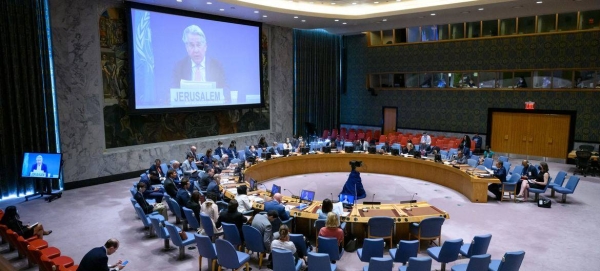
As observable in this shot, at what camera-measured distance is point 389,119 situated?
21031 mm

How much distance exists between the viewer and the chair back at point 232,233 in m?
6.71

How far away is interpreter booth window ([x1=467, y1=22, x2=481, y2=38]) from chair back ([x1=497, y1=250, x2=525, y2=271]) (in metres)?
14.2

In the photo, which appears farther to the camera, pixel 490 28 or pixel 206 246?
pixel 490 28

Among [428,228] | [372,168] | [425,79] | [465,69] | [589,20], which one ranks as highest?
[589,20]

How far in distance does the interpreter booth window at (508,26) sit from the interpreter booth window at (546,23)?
0.88m

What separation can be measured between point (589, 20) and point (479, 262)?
1397 cm

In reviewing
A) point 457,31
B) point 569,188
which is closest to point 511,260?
point 569,188

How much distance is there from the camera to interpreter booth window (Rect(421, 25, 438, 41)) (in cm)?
1884

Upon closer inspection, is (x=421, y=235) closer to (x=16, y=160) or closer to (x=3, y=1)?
(x=16, y=160)

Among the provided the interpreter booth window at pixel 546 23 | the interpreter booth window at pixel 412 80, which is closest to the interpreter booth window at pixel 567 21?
the interpreter booth window at pixel 546 23

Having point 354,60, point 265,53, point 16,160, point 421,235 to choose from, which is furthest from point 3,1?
point 354,60

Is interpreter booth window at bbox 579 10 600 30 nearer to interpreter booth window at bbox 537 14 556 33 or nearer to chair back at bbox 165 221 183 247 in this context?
interpreter booth window at bbox 537 14 556 33

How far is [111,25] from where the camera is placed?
12.6 meters

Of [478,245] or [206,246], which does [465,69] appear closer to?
[478,245]
